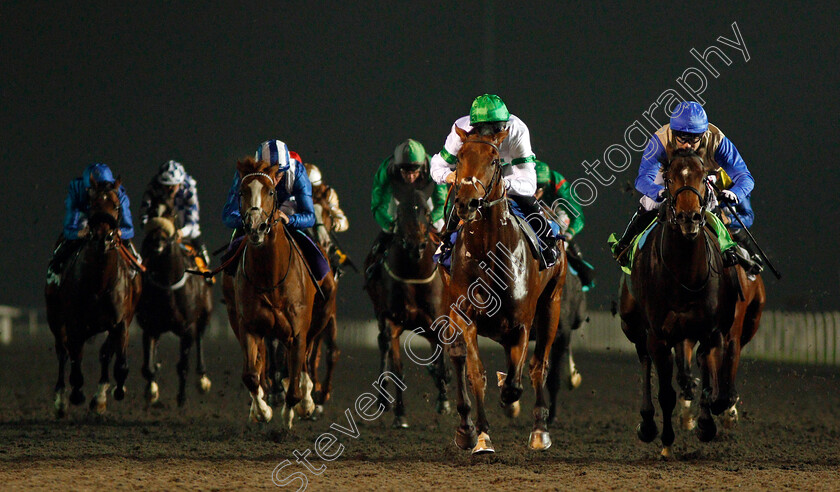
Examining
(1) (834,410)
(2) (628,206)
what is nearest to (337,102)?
(2) (628,206)

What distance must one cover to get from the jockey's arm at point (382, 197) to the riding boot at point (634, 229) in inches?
118

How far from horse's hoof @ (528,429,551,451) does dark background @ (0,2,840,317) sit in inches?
599

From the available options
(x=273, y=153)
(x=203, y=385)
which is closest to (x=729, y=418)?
(x=273, y=153)

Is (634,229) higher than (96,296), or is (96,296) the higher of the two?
(634,229)

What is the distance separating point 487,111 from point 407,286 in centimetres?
332

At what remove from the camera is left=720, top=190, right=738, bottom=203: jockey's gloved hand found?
23.4 feet

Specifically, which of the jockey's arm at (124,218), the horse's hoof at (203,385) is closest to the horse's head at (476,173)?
the jockey's arm at (124,218)

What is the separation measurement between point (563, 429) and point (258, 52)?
88.8 ft

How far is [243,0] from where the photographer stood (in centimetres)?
3453

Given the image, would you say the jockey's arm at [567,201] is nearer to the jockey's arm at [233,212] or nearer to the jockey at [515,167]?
the jockey at [515,167]

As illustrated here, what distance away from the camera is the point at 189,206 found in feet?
41.1

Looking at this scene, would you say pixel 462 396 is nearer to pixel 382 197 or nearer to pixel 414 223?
pixel 414 223

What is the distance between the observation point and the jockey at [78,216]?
1065 cm

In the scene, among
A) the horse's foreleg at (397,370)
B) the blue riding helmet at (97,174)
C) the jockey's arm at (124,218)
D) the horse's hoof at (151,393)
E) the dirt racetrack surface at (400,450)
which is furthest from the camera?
the horse's hoof at (151,393)
